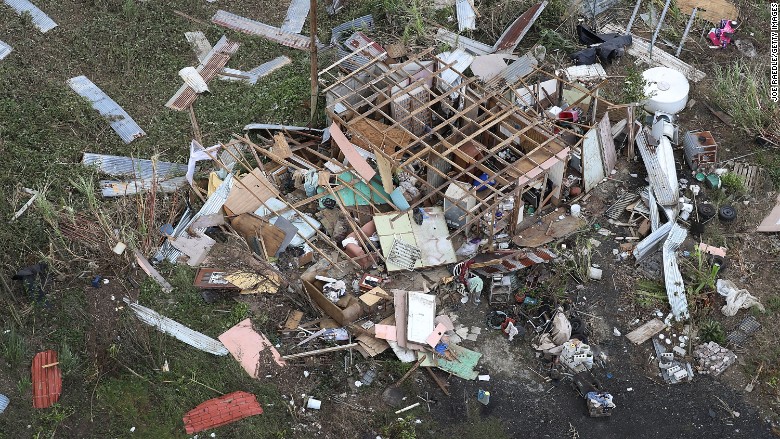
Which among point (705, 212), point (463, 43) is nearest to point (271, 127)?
point (463, 43)

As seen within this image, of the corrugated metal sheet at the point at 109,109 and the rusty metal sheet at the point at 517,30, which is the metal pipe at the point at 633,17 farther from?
the corrugated metal sheet at the point at 109,109

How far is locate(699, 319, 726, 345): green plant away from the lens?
1067 cm

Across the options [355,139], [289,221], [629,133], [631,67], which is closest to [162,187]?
[289,221]

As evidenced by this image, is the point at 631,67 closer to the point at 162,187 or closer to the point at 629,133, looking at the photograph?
the point at 629,133

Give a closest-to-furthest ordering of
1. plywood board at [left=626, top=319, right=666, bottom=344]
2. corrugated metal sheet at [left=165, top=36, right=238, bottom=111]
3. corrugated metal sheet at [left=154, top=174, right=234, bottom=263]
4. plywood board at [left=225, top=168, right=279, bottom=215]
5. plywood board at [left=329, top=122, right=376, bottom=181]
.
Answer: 1. plywood board at [left=626, top=319, right=666, bottom=344]
2. corrugated metal sheet at [left=154, top=174, right=234, bottom=263]
3. plywood board at [left=225, top=168, right=279, bottom=215]
4. plywood board at [left=329, top=122, right=376, bottom=181]
5. corrugated metal sheet at [left=165, top=36, right=238, bottom=111]

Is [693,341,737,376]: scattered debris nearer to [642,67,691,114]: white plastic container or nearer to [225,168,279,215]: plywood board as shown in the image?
[642,67,691,114]: white plastic container

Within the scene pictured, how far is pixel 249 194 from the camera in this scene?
11750 mm

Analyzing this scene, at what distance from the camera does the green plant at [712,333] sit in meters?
10.7

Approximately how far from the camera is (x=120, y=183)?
1224 cm

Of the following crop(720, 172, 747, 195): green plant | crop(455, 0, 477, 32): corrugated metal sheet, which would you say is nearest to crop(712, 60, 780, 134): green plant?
crop(720, 172, 747, 195): green plant

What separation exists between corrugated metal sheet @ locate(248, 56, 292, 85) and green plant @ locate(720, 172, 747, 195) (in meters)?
7.80

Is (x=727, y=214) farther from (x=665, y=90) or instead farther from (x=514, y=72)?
(x=514, y=72)

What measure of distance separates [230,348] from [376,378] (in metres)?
1.98

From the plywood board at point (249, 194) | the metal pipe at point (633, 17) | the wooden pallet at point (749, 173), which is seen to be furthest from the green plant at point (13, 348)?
the metal pipe at point (633, 17)
